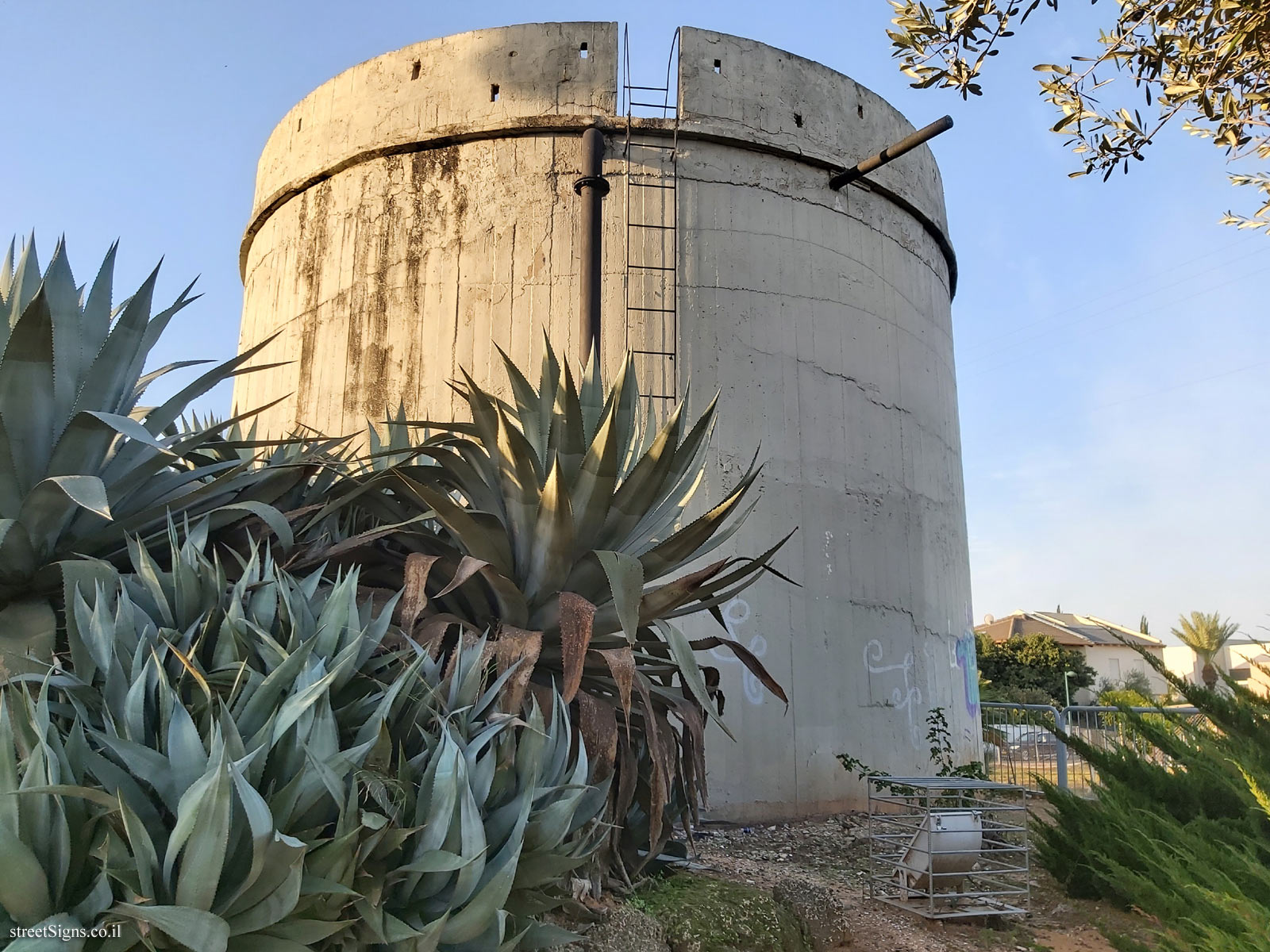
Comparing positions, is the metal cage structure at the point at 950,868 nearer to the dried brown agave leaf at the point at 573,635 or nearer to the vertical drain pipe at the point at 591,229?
the dried brown agave leaf at the point at 573,635

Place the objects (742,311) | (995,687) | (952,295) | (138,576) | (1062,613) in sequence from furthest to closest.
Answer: (1062,613) < (995,687) < (952,295) < (742,311) < (138,576)

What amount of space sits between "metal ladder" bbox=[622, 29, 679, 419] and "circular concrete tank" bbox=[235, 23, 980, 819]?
0.03 m

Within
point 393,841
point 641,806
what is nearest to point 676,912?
point 641,806

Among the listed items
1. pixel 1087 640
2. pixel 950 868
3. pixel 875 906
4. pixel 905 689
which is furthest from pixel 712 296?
pixel 1087 640

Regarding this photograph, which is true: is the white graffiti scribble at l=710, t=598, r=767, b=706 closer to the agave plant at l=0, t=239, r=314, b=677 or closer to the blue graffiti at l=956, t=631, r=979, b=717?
the blue graffiti at l=956, t=631, r=979, b=717

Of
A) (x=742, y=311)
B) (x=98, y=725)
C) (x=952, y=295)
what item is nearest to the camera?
(x=98, y=725)

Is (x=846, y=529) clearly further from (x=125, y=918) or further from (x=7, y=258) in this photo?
(x=125, y=918)

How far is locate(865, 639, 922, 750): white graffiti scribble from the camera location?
8789 mm

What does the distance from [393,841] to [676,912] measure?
1.89m

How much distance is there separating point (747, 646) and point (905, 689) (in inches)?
75.8

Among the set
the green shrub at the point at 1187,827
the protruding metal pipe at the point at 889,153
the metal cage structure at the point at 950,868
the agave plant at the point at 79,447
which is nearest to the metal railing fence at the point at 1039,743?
the green shrub at the point at 1187,827

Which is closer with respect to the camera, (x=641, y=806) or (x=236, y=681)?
(x=236, y=681)

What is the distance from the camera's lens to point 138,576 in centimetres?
292

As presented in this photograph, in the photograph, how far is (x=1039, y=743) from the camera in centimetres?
1130
